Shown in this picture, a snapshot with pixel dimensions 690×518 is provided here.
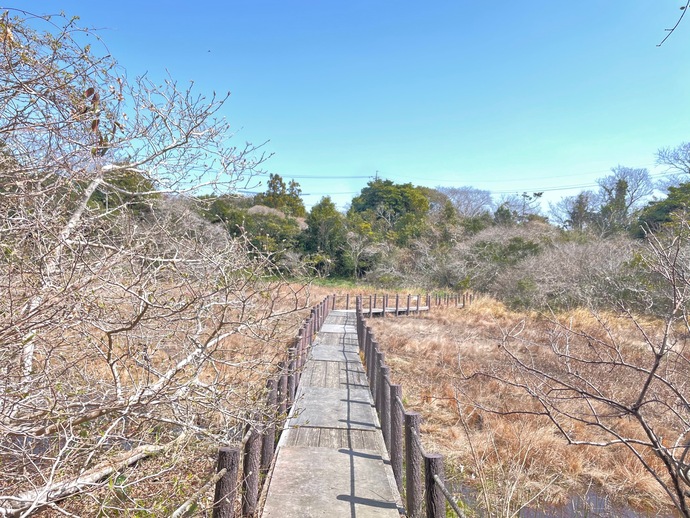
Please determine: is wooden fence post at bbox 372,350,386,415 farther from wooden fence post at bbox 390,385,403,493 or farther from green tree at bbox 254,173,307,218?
green tree at bbox 254,173,307,218

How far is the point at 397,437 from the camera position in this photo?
4.20m

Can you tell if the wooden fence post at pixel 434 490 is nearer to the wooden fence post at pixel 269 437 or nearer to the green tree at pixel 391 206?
the wooden fence post at pixel 269 437

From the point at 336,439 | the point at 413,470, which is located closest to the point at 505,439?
the point at 336,439

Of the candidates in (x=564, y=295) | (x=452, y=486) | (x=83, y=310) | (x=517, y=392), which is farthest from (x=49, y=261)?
(x=564, y=295)

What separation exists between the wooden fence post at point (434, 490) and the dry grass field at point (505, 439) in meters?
0.27

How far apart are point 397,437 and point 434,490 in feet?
4.23

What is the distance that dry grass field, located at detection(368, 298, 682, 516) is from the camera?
468 centimetres

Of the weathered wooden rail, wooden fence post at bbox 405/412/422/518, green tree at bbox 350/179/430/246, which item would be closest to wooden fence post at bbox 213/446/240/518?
the weathered wooden rail

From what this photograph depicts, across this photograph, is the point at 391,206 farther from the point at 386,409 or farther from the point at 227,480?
the point at 227,480

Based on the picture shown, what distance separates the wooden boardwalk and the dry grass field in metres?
0.91

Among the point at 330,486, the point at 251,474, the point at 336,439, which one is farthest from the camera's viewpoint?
the point at 336,439

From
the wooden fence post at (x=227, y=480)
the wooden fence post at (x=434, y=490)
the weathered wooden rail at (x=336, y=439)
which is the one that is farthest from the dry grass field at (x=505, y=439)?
the wooden fence post at (x=227, y=480)

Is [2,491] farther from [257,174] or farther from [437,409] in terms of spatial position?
[437,409]

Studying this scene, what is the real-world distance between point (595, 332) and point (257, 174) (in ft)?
36.9
